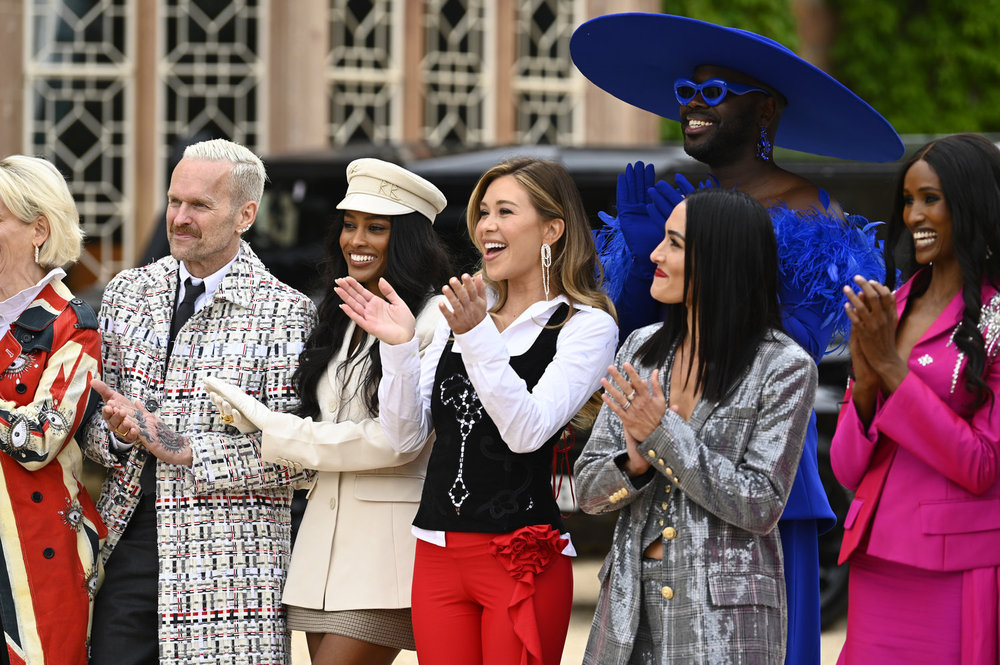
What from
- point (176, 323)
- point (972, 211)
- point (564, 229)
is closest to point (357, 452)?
point (176, 323)

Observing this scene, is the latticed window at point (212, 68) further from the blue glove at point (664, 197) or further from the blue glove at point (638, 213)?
the blue glove at point (664, 197)

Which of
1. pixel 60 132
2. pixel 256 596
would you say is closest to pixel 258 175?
pixel 256 596

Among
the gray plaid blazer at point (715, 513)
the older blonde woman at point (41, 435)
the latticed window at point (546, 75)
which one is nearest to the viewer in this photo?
the gray plaid blazer at point (715, 513)

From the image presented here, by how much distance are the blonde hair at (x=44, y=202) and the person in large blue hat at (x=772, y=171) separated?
1591 mm

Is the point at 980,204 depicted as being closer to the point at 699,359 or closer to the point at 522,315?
the point at 699,359

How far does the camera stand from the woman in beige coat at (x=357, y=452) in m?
3.60

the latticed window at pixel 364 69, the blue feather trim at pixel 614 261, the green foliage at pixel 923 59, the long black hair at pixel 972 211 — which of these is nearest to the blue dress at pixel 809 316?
the long black hair at pixel 972 211

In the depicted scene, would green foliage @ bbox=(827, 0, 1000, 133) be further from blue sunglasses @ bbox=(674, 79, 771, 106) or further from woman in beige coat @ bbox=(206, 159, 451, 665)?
woman in beige coat @ bbox=(206, 159, 451, 665)

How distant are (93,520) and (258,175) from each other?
1140mm

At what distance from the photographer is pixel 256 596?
12.1 ft

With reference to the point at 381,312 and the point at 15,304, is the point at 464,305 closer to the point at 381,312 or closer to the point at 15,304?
the point at 381,312

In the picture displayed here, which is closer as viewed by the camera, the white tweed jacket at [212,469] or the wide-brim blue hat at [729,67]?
the wide-brim blue hat at [729,67]

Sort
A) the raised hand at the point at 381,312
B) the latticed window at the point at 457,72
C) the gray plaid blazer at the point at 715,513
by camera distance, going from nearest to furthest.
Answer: the gray plaid blazer at the point at 715,513, the raised hand at the point at 381,312, the latticed window at the point at 457,72

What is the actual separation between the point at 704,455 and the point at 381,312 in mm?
1031
